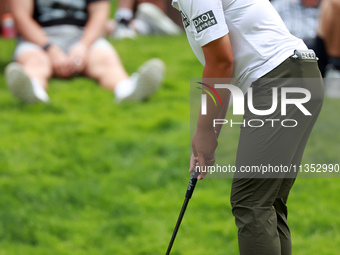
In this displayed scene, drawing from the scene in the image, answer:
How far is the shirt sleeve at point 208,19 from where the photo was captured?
69.1 inches

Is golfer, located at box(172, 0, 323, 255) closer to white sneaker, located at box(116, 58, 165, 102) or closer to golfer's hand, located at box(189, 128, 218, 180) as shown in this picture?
golfer's hand, located at box(189, 128, 218, 180)

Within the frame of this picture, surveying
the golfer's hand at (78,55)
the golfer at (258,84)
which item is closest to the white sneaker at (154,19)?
the golfer's hand at (78,55)

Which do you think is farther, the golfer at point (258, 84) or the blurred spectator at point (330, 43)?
the blurred spectator at point (330, 43)

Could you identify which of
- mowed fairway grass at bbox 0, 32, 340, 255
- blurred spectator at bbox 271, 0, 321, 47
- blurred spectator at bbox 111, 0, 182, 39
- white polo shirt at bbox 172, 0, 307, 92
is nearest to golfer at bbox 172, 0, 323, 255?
white polo shirt at bbox 172, 0, 307, 92

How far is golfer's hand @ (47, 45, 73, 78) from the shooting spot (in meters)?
4.41

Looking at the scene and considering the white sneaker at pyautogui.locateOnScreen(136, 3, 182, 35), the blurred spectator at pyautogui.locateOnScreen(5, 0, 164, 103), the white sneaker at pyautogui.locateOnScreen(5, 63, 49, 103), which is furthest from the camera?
the white sneaker at pyautogui.locateOnScreen(136, 3, 182, 35)

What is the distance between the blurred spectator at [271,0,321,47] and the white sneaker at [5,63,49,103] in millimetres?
2293

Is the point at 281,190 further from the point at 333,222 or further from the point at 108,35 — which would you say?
the point at 108,35

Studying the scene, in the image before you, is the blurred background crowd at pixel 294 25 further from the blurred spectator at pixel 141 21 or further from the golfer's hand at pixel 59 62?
the golfer's hand at pixel 59 62

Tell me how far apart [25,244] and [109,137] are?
1.07 meters

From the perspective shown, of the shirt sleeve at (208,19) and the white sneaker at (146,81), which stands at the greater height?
the shirt sleeve at (208,19)

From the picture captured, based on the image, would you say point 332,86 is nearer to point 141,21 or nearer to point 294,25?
point 294,25

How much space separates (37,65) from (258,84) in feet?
9.34

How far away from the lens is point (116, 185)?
3.38 metres
